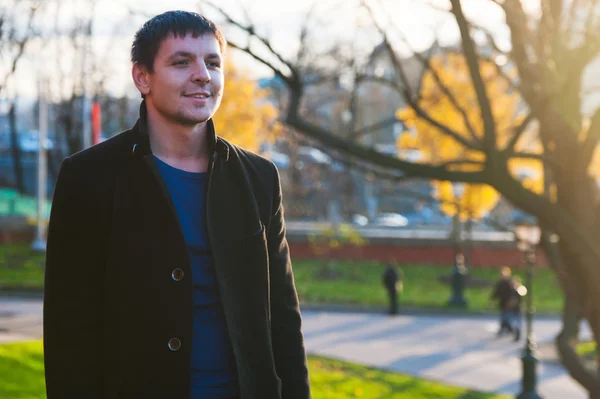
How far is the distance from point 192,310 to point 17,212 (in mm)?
36963

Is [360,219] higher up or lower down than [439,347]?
higher up

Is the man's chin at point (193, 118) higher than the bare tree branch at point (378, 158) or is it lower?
lower

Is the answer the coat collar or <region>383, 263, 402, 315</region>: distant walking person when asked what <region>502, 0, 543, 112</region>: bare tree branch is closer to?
the coat collar

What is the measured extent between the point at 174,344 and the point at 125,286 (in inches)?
8.0

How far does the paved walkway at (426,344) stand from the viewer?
16.5 metres

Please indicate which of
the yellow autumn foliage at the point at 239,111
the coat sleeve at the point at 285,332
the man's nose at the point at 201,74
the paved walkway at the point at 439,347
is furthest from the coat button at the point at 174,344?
the yellow autumn foliage at the point at 239,111

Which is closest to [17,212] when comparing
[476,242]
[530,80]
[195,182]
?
[476,242]

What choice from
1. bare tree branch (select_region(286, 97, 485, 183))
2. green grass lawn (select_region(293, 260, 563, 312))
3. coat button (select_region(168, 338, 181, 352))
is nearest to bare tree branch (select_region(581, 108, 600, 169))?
bare tree branch (select_region(286, 97, 485, 183))

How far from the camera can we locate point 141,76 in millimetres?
2674

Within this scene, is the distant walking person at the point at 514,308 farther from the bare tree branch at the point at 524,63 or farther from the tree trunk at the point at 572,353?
the bare tree branch at the point at 524,63

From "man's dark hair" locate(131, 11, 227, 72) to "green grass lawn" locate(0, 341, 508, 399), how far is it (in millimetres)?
5993

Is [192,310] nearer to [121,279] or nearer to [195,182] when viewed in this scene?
[121,279]

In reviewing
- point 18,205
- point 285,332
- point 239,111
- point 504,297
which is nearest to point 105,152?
point 285,332

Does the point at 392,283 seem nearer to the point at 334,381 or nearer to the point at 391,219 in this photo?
the point at 334,381
